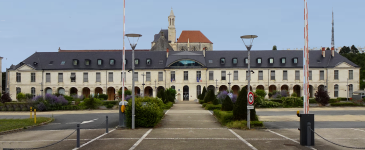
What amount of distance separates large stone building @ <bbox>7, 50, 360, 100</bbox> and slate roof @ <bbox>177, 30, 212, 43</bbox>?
132 ft

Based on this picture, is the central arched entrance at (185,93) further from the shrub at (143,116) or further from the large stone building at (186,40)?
the shrub at (143,116)

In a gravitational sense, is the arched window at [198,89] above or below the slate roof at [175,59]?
below

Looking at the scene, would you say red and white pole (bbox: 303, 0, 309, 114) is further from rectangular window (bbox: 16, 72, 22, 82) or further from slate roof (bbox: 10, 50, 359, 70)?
rectangular window (bbox: 16, 72, 22, 82)

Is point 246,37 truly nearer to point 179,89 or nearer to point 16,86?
point 179,89

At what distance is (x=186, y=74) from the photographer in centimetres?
6462

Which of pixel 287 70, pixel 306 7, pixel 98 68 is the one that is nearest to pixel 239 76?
pixel 287 70

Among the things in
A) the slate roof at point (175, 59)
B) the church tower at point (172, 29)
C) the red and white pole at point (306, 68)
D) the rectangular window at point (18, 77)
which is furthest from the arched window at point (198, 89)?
the red and white pole at point (306, 68)

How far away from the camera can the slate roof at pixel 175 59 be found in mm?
65625

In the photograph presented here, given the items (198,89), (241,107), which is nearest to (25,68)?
(198,89)

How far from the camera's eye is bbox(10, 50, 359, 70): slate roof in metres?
65.6

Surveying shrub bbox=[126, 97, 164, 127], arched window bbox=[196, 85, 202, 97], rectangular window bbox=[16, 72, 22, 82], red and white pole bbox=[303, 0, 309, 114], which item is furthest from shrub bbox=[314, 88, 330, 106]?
rectangular window bbox=[16, 72, 22, 82]

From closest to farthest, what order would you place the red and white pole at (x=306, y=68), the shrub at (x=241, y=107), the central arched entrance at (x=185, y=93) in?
the red and white pole at (x=306, y=68) < the shrub at (x=241, y=107) < the central arched entrance at (x=185, y=93)

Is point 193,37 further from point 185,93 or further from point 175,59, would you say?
point 185,93

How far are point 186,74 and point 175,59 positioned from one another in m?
3.62
